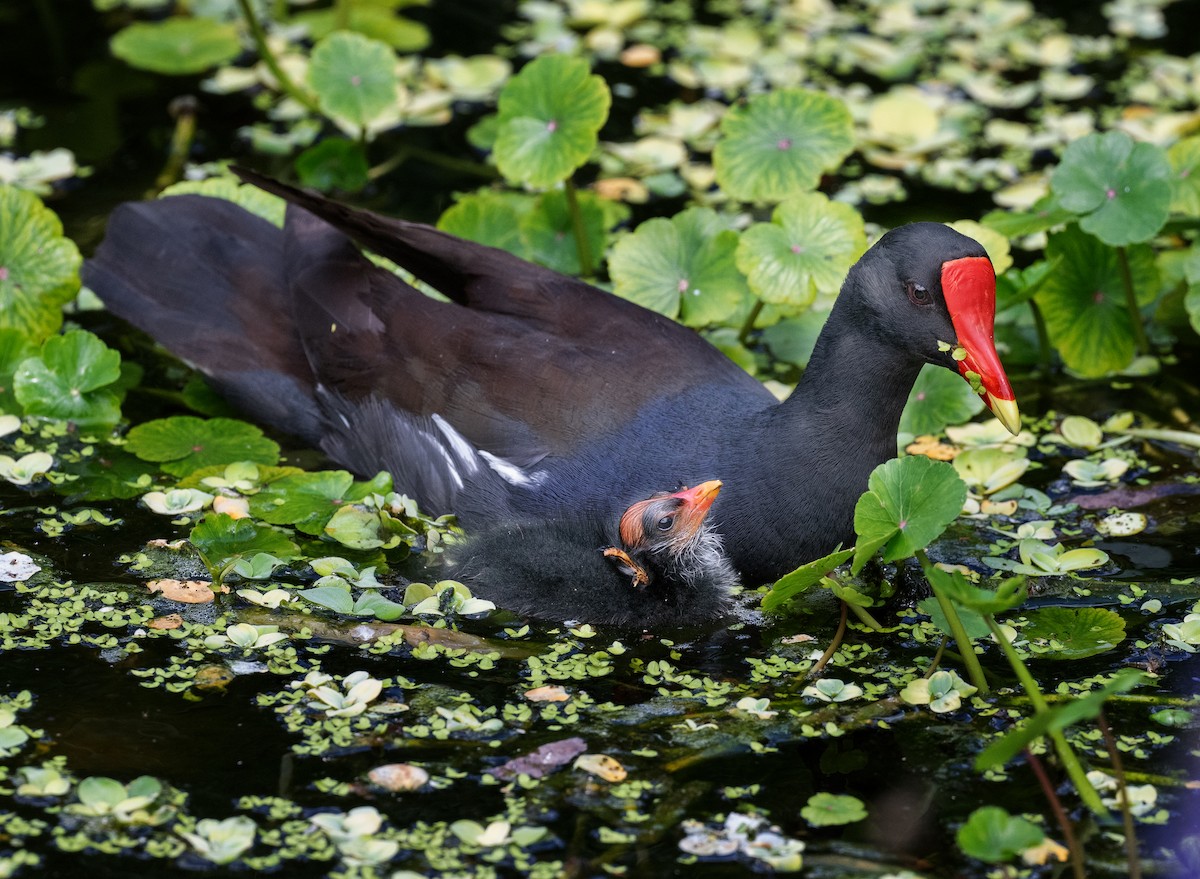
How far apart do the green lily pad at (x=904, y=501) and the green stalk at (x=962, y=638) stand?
6 cm

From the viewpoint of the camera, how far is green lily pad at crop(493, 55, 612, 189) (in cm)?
452

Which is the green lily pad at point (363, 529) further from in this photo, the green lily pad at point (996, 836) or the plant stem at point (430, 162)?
the plant stem at point (430, 162)

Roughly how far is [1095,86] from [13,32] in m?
4.29

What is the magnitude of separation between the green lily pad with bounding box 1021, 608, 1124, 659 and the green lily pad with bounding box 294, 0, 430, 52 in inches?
147

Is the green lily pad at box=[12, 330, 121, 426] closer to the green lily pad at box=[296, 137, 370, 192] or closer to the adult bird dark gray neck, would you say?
the green lily pad at box=[296, 137, 370, 192]

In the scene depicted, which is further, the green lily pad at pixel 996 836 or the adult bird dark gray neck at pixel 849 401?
the adult bird dark gray neck at pixel 849 401

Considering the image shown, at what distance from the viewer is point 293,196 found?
4055 millimetres

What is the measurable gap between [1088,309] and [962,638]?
1714 mm

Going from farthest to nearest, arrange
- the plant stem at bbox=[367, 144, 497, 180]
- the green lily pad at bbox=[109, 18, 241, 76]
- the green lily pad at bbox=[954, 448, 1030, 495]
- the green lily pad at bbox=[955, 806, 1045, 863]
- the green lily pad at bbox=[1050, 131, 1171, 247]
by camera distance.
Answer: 1. the green lily pad at bbox=[109, 18, 241, 76]
2. the plant stem at bbox=[367, 144, 497, 180]
3. the green lily pad at bbox=[1050, 131, 1171, 247]
4. the green lily pad at bbox=[954, 448, 1030, 495]
5. the green lily pad at bbox=[955, 806, 1045, 863]

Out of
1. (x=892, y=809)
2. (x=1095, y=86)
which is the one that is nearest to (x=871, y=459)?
(x=892, y=809)

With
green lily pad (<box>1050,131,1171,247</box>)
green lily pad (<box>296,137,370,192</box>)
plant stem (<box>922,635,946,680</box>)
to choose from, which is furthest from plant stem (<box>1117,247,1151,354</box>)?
green lily pad (<box>296,137,370,192</box>)

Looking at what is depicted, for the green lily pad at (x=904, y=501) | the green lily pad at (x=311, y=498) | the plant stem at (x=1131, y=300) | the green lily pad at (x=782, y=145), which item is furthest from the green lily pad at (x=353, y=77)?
the green lily pad at (x=904, y=501)

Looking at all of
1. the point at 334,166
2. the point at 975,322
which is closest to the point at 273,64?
the point at 334,166

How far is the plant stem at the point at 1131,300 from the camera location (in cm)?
444
